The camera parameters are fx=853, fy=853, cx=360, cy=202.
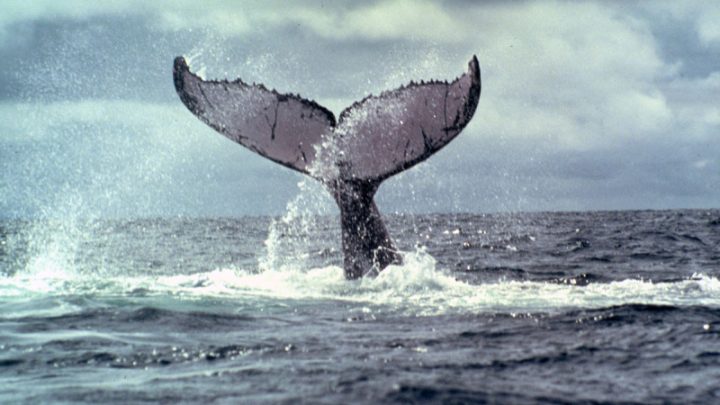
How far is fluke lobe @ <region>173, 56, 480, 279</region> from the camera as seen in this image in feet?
27.4

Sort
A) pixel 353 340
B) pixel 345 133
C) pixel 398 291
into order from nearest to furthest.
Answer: pixel 353 340 → pixel 345 133 → pixel 398 291

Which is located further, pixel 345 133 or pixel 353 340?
pixel 345 133

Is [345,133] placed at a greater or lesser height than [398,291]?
greater

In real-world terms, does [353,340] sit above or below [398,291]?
below

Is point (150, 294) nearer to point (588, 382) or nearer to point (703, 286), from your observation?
point (588, 382)

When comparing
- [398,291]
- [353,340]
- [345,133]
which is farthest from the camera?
[398,291]

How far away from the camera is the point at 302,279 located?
1070 cm

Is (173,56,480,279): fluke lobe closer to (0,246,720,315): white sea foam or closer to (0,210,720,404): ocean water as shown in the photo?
(0,246,720,315): white sea foam

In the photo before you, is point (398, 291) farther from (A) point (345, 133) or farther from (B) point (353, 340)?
(B) point (353, 340)

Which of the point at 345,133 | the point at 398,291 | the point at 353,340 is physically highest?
the point at 345,133

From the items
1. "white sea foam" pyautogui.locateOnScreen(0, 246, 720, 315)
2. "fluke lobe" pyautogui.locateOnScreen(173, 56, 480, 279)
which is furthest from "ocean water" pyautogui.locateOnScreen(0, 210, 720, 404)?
"fluke lobe" pyautogui.locateOnScreen(173, 56, 480, 279)

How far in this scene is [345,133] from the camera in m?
8.80

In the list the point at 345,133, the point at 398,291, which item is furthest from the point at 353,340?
the point at 345,133

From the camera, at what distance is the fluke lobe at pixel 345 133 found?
8.35 m
